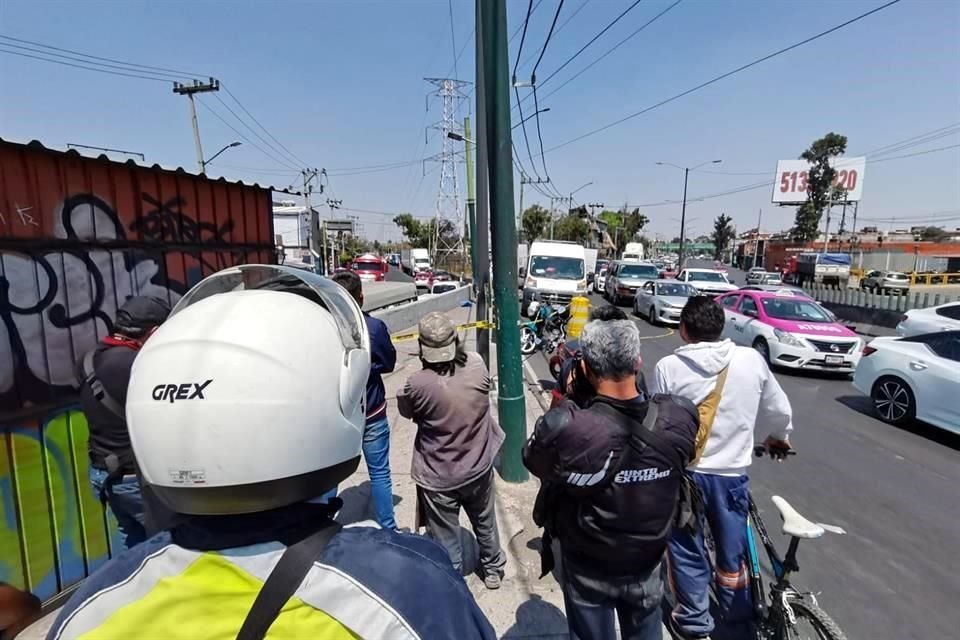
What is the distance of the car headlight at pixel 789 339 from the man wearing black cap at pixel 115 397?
31.9ft

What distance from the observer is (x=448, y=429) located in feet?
8.97

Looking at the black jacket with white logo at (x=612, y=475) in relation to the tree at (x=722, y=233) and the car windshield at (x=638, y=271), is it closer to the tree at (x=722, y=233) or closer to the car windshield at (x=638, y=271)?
the car windshield at (x=638, y=271)

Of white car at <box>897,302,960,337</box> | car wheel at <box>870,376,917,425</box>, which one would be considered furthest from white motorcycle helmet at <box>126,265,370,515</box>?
white car at <box>897,302,960,337</box>

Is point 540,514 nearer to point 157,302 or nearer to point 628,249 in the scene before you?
point 157,302

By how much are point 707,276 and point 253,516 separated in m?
20.9

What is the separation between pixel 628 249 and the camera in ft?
131

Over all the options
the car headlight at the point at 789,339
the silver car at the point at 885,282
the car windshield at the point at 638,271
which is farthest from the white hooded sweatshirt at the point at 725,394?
the silver car at the point at 885,282

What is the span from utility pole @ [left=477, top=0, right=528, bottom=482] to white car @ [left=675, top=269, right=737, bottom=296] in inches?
605

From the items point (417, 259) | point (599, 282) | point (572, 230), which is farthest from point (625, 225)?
point (599, 282)

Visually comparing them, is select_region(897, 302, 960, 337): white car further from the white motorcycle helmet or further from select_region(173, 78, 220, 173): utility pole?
select_region(173, 78, 220, 173): utility pole

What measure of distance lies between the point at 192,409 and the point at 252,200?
14.6 ft

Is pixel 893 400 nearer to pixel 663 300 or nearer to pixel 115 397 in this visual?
pixel 115 397

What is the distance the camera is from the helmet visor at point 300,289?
1257mm

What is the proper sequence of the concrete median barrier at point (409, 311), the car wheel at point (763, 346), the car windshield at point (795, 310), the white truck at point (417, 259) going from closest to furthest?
the car wheel at point (763, 346), the car windshield at point (795, 310), the concrete median barrier at point (409, 311), the white truck at point (417, 259)
